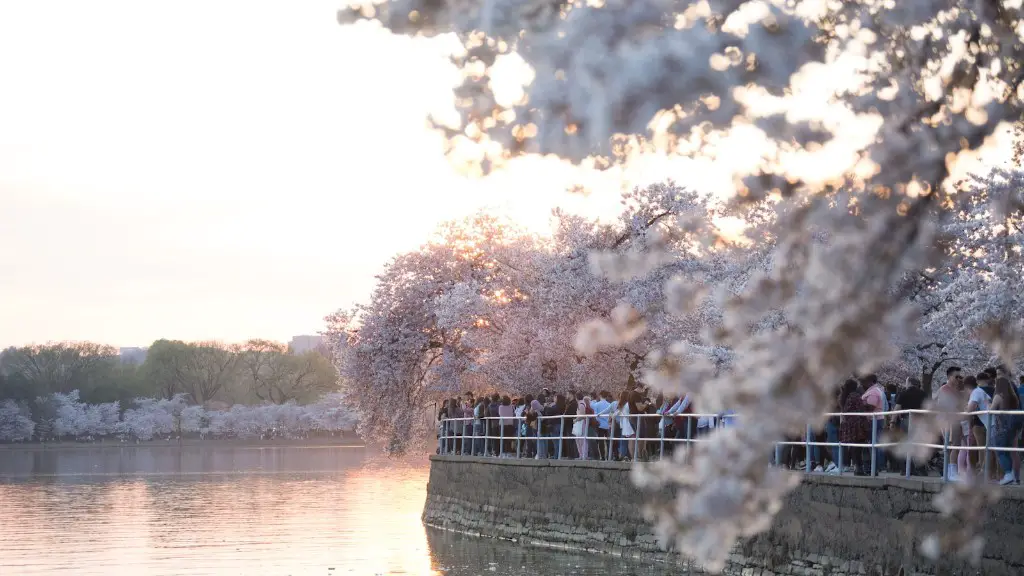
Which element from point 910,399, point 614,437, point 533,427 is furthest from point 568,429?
point 910,399

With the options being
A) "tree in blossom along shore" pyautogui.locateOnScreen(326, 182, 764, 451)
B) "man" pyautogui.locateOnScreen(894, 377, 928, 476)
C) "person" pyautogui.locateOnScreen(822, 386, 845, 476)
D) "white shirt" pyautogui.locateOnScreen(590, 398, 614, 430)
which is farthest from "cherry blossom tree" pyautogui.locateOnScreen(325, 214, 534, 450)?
"man" pyautogui.locateOnScreen(894, 377, 928, 476)

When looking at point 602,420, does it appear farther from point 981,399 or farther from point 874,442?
point 981,399

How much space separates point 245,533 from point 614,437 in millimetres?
12704

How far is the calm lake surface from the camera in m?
26.1

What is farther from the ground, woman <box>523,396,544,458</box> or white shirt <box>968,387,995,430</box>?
white shirt <box>968,387,995,430</box>

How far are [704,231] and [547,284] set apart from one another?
35.4 meters

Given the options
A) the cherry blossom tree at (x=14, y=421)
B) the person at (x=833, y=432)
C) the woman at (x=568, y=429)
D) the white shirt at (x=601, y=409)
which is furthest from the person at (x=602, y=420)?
the cherry blossom tree at (x=14, y=421)

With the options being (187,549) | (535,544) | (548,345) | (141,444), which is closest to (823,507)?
(535,544)

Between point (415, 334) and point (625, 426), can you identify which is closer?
point (625, 426)

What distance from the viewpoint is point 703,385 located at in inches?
200

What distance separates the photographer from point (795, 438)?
66.1ft

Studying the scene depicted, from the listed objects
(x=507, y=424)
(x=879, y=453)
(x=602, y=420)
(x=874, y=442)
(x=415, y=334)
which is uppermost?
(x=415, y=334)

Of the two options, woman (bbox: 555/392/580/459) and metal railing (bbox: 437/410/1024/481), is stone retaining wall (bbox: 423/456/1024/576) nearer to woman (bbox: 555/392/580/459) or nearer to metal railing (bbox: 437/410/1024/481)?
metal railing (bbox: 437/410/1024/481)

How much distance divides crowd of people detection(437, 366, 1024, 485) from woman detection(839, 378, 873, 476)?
0.01 m
